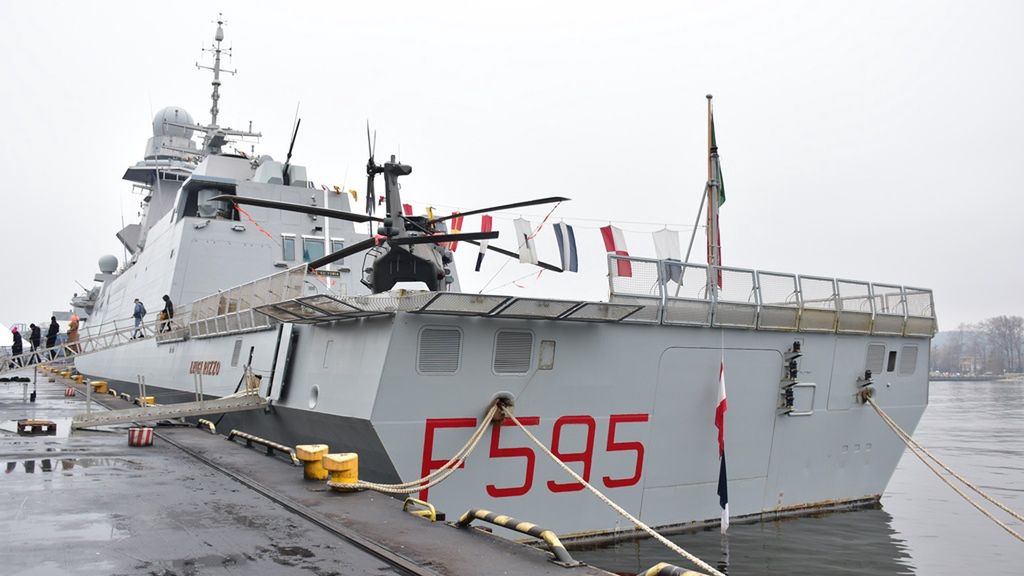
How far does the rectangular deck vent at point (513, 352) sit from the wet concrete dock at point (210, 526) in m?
1.94

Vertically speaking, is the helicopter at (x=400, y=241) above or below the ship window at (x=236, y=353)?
above

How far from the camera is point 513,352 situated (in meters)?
A: 9.94

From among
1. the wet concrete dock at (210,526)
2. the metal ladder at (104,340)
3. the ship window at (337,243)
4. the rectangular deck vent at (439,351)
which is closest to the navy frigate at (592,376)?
the rectangular deck vent at (439,351)

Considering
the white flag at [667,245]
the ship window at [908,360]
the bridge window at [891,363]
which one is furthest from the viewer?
the ship window at [908,360]

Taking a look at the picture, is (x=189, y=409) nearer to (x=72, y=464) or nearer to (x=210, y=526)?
(x=72, y=464)

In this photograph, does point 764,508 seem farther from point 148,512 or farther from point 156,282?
point 156,282

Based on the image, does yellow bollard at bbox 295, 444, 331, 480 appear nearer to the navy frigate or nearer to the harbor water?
the navy frigate

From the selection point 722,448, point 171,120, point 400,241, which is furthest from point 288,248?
point 171,120

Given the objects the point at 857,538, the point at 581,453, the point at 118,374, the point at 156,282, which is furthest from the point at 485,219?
the point at 118,374

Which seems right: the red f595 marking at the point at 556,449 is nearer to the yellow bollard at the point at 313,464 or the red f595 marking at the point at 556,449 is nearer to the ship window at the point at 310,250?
the yellow bollard at the point at 313,464

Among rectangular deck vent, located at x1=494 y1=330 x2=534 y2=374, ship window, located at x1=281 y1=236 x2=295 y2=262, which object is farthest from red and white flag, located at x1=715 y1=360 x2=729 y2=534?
ship window, located at x1=281 y1=236 x2=295 y2=262

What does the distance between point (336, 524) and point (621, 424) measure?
4.87 m

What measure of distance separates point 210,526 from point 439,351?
3.56 metres

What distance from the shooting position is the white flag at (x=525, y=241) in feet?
36.5
